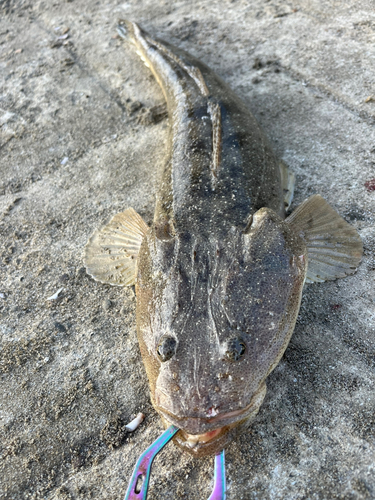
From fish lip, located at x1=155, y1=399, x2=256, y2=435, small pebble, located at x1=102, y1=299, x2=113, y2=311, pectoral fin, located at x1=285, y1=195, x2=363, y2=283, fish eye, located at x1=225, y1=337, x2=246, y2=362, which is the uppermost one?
fish eye, located at x1=225, y1=337, x2=246, y2=362

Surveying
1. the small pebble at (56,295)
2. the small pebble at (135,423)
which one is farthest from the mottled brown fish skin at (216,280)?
the small pebble at (56,295)

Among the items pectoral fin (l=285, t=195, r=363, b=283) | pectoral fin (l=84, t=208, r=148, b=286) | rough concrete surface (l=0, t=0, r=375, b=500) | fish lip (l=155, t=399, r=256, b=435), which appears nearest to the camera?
fish lip (l=155, t=399, r=256, b=435)

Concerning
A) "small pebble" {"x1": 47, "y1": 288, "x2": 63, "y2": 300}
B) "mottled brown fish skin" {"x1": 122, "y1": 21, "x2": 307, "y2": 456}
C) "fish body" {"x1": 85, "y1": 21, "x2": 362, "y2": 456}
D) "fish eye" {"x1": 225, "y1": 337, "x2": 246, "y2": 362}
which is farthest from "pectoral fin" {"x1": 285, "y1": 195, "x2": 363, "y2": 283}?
"small pebble" {"x1": 47, "y1": 288, "x2": 63, "y2": 300}

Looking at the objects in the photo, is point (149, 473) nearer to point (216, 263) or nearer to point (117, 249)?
point (216, 263)

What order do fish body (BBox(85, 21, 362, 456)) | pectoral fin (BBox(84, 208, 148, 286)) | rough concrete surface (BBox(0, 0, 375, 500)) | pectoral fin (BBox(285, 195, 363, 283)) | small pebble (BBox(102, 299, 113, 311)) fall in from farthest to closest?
pectoral fin (BBox(84, 208, 148, 286)) < small pebble (BBox(102, 299, 113, 311)) < pectoral fin (BBox(285, 195, 363, 283)) < rough concrete surface (BBox(0, 0, 375, 500)) < fish body (BBox(85, 21, 362, 456))

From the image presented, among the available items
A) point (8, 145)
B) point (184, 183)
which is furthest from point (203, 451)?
point (8, 145)

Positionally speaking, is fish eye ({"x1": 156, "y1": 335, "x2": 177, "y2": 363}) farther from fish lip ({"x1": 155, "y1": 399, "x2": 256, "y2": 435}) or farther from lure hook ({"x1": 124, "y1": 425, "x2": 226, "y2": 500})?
lure hook ({"x1": 124, "y1": 425, "x2": 226, "y2": 500})

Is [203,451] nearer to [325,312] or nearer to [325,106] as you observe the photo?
[325,312]
